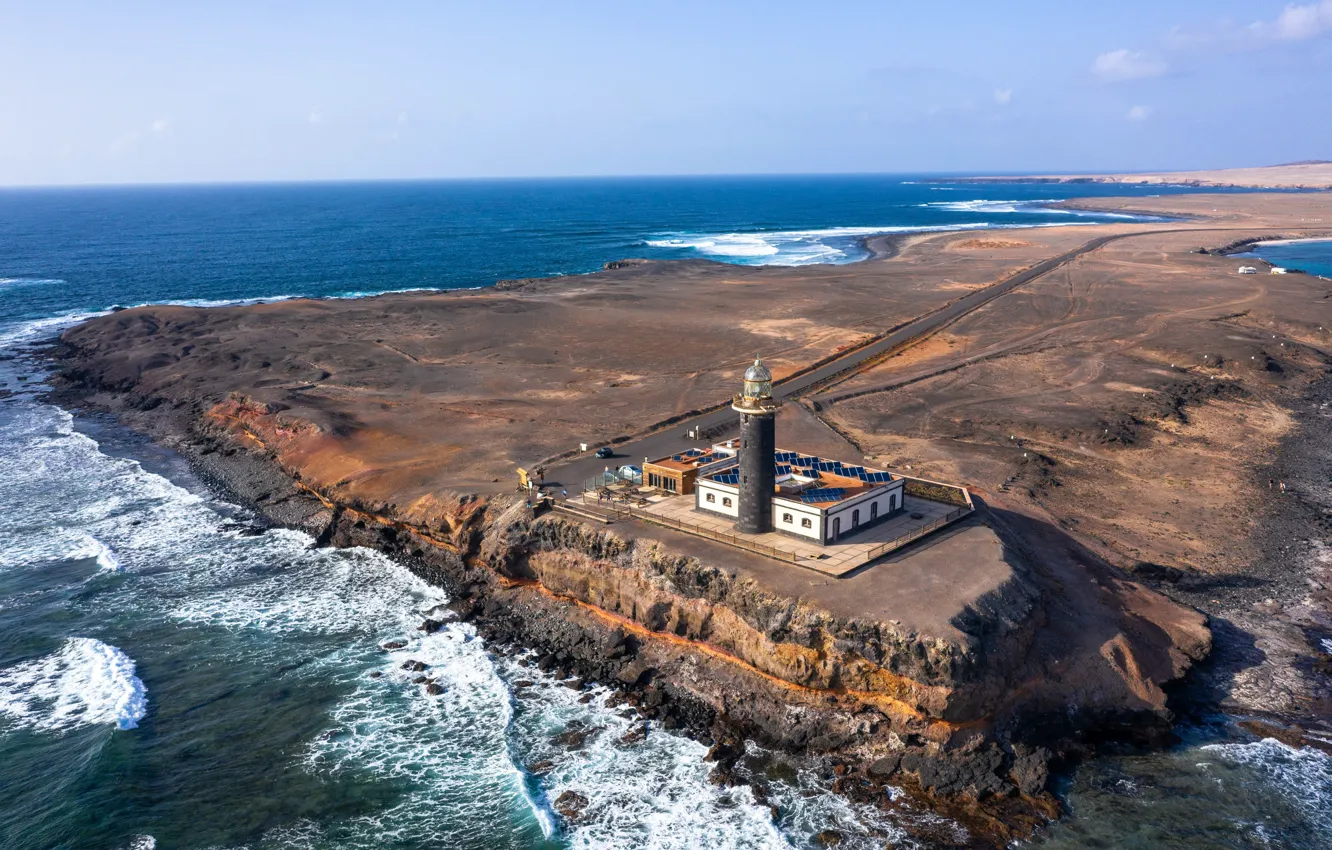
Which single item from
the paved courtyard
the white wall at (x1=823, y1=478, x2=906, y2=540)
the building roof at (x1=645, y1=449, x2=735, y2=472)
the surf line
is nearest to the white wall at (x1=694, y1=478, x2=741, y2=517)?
the paved courtyard

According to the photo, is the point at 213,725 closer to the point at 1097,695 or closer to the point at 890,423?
the point at 1097,695

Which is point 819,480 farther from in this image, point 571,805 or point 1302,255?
point 1302,255

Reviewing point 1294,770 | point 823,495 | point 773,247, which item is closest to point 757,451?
point 823,495

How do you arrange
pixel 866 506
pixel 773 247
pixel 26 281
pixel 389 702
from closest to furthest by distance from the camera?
1. pixel 389 702
2. pixel 866 506
3. pixel 26 281
4. pixel 773 247

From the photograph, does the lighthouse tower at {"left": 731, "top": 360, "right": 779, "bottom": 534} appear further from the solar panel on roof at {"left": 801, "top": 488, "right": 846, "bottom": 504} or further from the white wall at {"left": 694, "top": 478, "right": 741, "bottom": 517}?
the solar panel on roof at {"left": 801, "top": 488, "right": 846, "bottom": 504}

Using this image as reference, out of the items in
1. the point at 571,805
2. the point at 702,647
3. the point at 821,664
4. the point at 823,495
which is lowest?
the point at 571,805

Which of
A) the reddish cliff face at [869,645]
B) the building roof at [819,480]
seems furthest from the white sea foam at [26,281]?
the building roof at [819,480]

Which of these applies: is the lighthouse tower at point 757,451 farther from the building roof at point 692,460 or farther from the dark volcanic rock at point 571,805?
the dark volcanic rock at point 571,805
